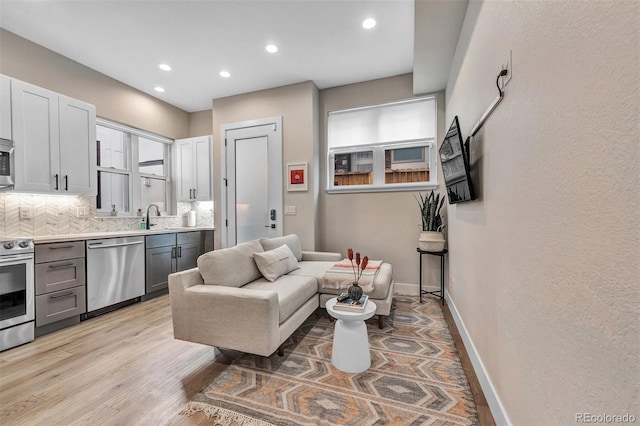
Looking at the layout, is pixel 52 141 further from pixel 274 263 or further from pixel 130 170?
pixel 274 263

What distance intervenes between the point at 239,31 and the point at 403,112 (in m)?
2.32

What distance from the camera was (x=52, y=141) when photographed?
2.92 m

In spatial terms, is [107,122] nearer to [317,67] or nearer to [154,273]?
[154,273]

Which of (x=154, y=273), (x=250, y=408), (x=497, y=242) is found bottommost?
(x=250, y=408)

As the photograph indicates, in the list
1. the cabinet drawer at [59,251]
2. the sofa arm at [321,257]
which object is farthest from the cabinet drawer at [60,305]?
the sofa arm at [321,257]

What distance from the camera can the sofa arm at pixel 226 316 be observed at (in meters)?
1.87

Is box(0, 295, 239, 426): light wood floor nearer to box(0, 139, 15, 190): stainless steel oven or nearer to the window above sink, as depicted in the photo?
box(0, 139, 15, 190): stainless steel oven

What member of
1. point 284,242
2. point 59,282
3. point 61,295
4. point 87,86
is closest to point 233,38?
point 87,86

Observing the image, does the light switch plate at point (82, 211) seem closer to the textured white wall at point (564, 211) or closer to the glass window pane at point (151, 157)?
the glass window pane at point (151, 157)

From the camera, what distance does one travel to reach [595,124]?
2.31 ft

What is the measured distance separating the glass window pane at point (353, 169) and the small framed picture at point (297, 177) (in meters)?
0.52

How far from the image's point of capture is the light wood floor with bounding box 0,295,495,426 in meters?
1.54

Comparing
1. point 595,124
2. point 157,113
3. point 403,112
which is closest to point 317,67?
point 403,112

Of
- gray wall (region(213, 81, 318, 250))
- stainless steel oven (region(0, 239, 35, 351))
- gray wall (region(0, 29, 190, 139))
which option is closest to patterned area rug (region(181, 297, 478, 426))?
gray wall (region(213, 81, 318, 250))
